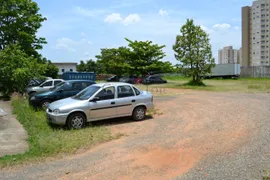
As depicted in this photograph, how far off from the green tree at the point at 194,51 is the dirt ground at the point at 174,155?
22.0 m

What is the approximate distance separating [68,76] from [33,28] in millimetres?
6223

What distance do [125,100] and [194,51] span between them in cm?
2264

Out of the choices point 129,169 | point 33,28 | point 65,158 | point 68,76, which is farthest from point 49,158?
point 33,28

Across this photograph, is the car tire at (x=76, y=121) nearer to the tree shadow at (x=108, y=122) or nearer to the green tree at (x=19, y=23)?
the tree shadow at (x=108, y=122)

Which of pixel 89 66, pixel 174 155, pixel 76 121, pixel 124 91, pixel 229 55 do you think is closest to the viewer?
pixel 174 155

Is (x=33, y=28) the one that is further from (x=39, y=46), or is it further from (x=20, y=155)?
(x=20, y=155)

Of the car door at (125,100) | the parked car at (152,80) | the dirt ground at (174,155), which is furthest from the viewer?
the parked car at (152,80)

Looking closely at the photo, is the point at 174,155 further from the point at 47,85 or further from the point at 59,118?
the point at 47,85

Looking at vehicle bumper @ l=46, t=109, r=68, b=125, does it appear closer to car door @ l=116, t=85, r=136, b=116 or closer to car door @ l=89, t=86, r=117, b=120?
car door @ l=89, t=86, r=117, b=120

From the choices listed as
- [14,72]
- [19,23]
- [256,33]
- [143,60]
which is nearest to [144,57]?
[143,60]

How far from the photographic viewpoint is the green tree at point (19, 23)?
27.6 metres

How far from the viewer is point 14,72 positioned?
20078 millimetres

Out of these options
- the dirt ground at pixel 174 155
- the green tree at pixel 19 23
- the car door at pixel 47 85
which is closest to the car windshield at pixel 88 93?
the dirt ground at pixel 174 155

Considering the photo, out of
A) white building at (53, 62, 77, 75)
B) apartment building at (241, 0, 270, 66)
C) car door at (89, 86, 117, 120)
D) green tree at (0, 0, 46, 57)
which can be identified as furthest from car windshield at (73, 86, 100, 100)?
apartment building at (241, 0, 270, 66)
